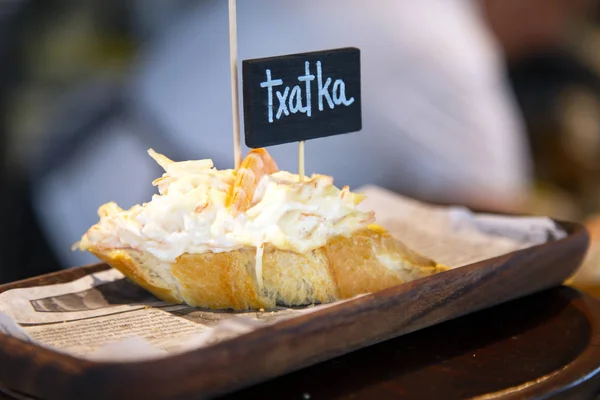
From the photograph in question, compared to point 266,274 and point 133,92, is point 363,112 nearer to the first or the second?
point 133,92

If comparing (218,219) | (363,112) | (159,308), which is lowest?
(159,308)

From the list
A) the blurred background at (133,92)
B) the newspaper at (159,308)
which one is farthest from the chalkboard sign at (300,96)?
the blurred background at (133,92)

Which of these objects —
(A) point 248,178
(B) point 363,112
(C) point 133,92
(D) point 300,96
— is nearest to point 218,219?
(A) point 248,178

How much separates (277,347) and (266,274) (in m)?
0.31

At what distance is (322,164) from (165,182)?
5.97 ft

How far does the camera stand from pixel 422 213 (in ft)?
6.07

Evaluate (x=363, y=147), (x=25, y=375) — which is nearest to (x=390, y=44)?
(x=363, y=147)

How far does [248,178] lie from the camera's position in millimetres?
1358

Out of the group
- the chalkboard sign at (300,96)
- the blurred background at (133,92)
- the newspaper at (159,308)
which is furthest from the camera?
the blurred background at (133,92)

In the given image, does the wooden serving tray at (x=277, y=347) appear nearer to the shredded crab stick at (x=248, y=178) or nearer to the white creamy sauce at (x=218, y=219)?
the white creamy sauce at (x=218, y=219)

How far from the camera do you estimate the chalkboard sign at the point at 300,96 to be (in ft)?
4.27

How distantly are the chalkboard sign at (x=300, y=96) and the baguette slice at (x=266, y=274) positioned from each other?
200mm

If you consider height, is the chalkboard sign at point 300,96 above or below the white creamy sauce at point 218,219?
above

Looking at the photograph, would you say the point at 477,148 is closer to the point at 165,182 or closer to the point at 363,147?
the point at 363,147
